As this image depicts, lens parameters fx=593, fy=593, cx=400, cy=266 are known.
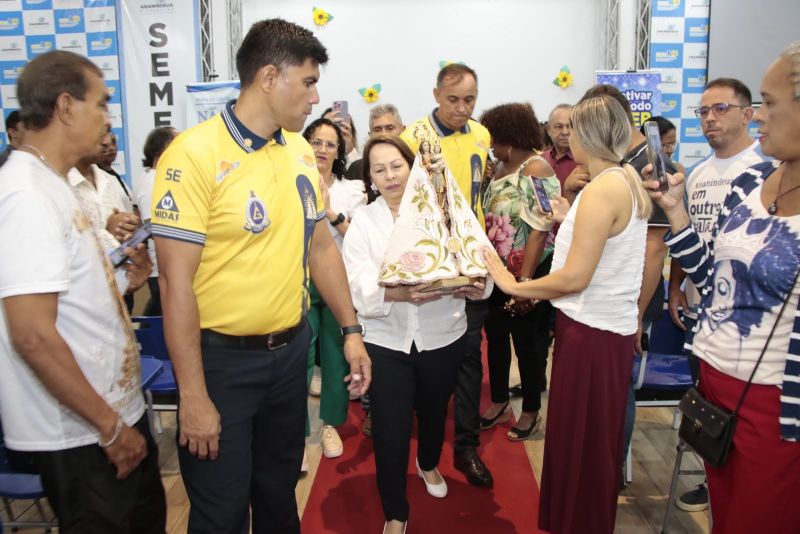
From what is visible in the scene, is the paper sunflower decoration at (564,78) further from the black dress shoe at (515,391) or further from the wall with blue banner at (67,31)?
the wall with blue banner at (67,31)

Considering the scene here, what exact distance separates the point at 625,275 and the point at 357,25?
6.01 meters

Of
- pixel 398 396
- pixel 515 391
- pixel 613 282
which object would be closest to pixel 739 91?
pixel 613 282

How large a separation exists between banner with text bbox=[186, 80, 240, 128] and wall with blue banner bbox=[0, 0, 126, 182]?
864 mm

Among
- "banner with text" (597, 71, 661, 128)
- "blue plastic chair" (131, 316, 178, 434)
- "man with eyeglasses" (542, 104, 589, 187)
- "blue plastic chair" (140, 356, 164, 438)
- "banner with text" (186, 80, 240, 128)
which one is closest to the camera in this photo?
"blue plastic chair" (140, 356, 164, 438)

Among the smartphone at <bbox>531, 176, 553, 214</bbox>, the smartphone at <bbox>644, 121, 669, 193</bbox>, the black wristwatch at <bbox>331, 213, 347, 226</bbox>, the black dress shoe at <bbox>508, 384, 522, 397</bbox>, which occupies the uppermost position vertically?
the smartphone at <bbox>644, 121, 669, 193</bbox>

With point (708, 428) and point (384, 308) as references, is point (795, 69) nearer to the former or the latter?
point (708, 428)

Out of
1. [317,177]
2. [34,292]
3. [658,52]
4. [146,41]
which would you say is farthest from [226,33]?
[34,292]

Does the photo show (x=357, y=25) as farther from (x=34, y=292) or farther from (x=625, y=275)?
(x=34, y=292)

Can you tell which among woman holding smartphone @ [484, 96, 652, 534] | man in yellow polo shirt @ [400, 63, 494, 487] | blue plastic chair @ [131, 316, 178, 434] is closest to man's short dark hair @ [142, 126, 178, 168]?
blue plastic chair @ [131, 316, 178, 434]

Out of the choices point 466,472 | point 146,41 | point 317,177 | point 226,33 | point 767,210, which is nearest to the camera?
point 767,210

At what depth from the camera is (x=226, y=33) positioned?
21.9 feet

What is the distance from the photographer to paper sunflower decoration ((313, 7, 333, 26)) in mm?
7031

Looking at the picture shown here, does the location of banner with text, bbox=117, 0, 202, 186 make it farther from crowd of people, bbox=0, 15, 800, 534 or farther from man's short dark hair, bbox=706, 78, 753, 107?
man's short dark hair, bbox=706, 78, 753, 107

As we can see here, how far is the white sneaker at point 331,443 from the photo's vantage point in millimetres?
3119
